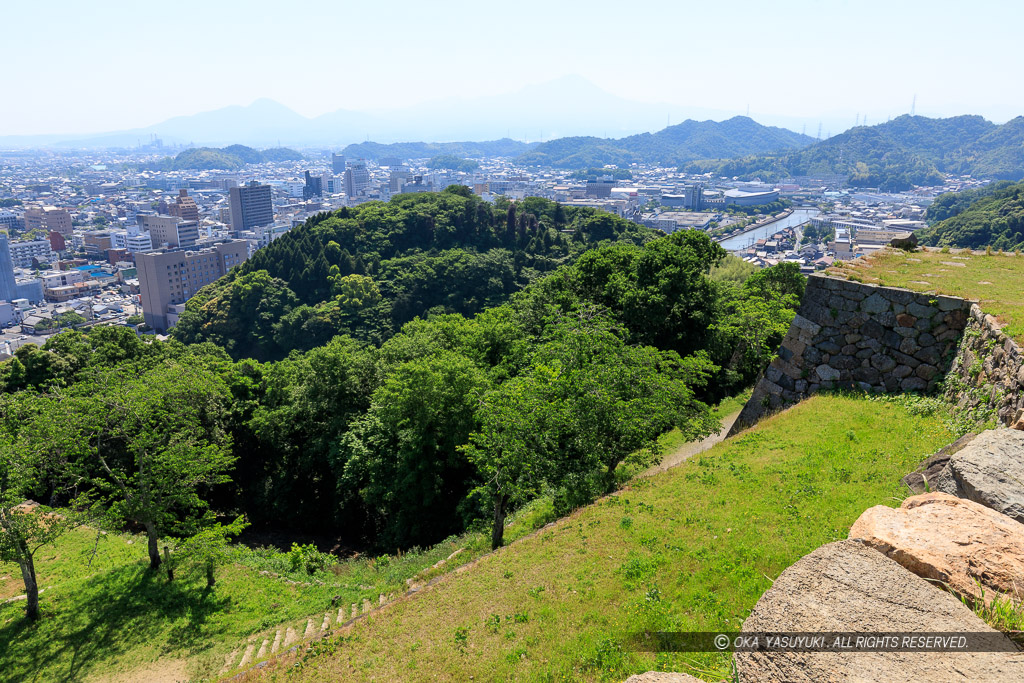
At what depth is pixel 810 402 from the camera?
12.6 meters

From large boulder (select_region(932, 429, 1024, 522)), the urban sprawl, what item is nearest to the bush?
large boulder (select_region(932, 429, 1024, 522))

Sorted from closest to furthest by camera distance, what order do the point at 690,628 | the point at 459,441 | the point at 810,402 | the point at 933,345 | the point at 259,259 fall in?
the point at 690,628 < the point at 933,345 < the point at 810,402 < the point at 459,441 < the point at 259,259

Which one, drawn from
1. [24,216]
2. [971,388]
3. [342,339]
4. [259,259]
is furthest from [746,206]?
[24,216]

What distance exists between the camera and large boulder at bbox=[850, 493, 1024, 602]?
4930 millimetres

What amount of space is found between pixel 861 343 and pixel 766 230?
13595cm

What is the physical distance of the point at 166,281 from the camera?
101188mm

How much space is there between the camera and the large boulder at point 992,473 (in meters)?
5.98

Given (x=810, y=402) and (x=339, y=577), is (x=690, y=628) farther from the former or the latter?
(x=339, y=577)

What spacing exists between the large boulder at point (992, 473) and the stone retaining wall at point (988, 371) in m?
1.20

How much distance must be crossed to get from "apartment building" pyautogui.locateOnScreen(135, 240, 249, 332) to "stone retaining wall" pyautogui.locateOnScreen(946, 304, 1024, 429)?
4380 inches

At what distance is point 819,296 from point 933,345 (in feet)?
7.96

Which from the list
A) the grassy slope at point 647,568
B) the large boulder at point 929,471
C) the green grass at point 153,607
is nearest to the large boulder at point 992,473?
the large boulder at point 929,471

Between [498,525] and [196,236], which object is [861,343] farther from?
[196,236]

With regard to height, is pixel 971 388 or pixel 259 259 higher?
pixel 971 388
